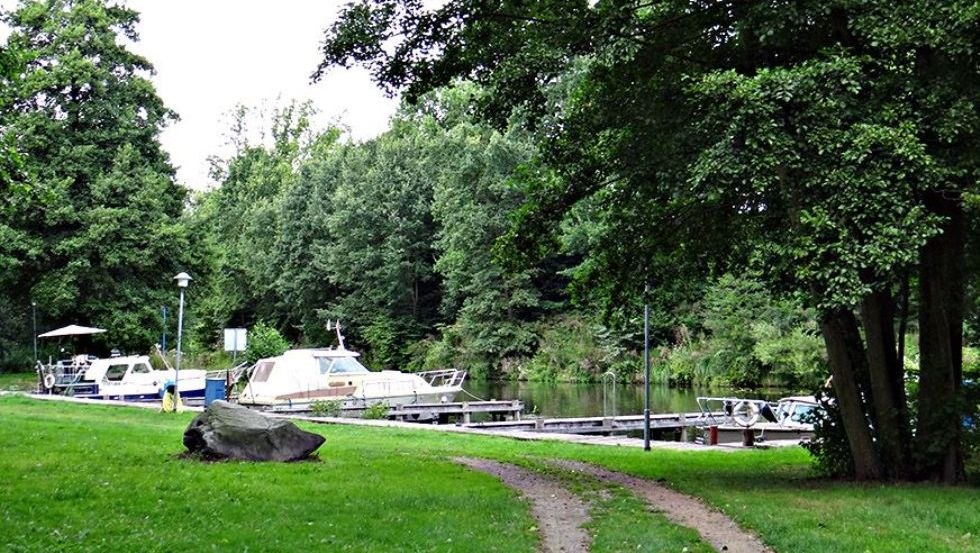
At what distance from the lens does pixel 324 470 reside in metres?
14.1

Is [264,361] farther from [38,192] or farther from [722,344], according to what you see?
[722,344]

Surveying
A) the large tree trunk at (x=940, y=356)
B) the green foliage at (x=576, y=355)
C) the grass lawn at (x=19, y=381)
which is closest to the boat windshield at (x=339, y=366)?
the grass lawn at (x=19, y=381)

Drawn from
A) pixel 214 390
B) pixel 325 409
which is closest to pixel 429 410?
pixel 325 409

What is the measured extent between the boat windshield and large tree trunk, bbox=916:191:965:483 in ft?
79.6

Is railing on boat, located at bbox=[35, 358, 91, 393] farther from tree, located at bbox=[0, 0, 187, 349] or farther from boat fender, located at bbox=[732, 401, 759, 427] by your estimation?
boat fender, located at bbox=[732, 401, 759, 427]

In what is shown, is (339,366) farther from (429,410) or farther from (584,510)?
(584,510)

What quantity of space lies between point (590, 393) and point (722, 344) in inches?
288

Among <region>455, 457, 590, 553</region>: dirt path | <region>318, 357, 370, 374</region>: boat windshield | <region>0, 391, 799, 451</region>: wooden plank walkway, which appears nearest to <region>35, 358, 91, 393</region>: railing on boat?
<region>318, 357, 370, 374</region>: boat windshield

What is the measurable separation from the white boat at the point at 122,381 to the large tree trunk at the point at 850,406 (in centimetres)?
2798

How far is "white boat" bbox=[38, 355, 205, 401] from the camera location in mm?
36906

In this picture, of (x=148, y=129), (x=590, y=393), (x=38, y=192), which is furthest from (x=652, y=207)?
(x=148, y=129)

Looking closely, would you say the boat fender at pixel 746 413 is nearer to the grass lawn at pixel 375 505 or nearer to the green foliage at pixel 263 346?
the grass lawn at pixel 375 505

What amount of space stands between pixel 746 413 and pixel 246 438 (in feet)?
60.6

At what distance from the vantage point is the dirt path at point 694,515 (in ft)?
30.2
